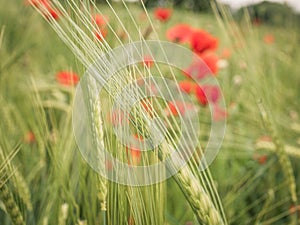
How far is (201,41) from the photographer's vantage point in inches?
29.9

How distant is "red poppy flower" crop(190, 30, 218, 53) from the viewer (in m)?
0.76

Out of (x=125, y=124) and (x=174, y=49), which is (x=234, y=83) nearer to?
(x=174, y=49)

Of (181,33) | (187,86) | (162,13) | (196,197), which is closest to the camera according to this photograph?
(196,197)

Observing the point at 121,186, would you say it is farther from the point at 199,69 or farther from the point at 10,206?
the point at 199,69

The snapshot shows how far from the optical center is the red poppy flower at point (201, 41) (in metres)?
0.76

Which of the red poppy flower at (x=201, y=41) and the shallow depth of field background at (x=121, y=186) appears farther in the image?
the red poppy flower at (x=201, y=41)

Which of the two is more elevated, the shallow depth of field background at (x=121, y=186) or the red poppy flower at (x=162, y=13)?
the red poppy flower at (x=162, y=13)

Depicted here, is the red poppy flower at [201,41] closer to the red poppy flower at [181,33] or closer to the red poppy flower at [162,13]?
the red poppy flower at [181,33]

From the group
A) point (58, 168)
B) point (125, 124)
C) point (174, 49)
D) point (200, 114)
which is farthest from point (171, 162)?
point (174, 49)

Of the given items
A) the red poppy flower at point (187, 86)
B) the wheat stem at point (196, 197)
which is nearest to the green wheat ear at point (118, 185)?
the wheat stem at point (196, 197)

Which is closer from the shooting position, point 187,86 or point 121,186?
point 121,186

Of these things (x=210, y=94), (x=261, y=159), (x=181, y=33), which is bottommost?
(x=261, y=159)

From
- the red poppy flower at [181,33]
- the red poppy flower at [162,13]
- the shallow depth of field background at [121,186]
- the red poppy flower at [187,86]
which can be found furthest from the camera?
the red poppy flower at [162,13]

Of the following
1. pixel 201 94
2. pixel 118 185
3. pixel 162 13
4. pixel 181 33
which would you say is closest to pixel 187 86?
pixel 201 94
